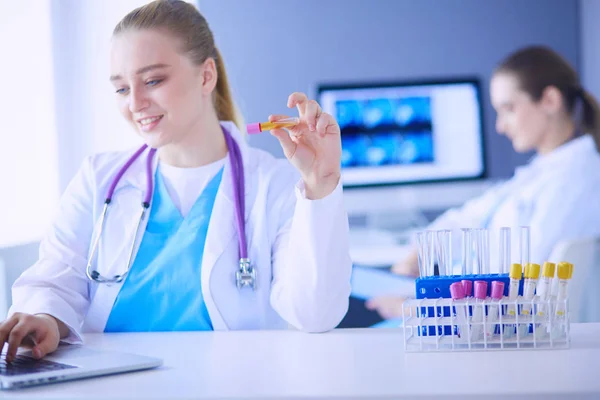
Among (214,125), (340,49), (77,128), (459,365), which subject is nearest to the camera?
(459,365)

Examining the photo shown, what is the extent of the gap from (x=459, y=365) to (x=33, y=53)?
217 cm

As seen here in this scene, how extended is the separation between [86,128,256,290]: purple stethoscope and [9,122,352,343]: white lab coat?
14mm

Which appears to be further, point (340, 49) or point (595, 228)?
point (340, 49)

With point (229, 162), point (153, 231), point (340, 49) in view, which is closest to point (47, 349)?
point (153, 231)

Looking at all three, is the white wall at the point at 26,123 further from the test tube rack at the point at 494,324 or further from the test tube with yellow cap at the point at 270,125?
the test tube rack at the point at 494,324

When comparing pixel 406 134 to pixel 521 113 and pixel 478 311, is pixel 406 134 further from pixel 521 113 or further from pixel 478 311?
pixel 478 311

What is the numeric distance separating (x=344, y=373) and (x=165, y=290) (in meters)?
0.65

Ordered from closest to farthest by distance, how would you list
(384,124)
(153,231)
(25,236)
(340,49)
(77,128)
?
(153,231) < (25,236) < (77,128) < (384,124) < (340,49)

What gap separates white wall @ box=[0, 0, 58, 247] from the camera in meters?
2.49

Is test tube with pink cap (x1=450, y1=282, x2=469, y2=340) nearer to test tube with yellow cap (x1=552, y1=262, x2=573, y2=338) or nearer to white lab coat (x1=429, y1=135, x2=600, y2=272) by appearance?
test tube with yellow cap (x1=552, y1=262, x2=573, y2=338)

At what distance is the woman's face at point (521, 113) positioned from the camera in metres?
2.96

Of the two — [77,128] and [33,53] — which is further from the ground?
[33,53]

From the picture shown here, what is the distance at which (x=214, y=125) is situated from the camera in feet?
5.65

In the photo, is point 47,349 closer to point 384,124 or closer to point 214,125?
point 214,125
